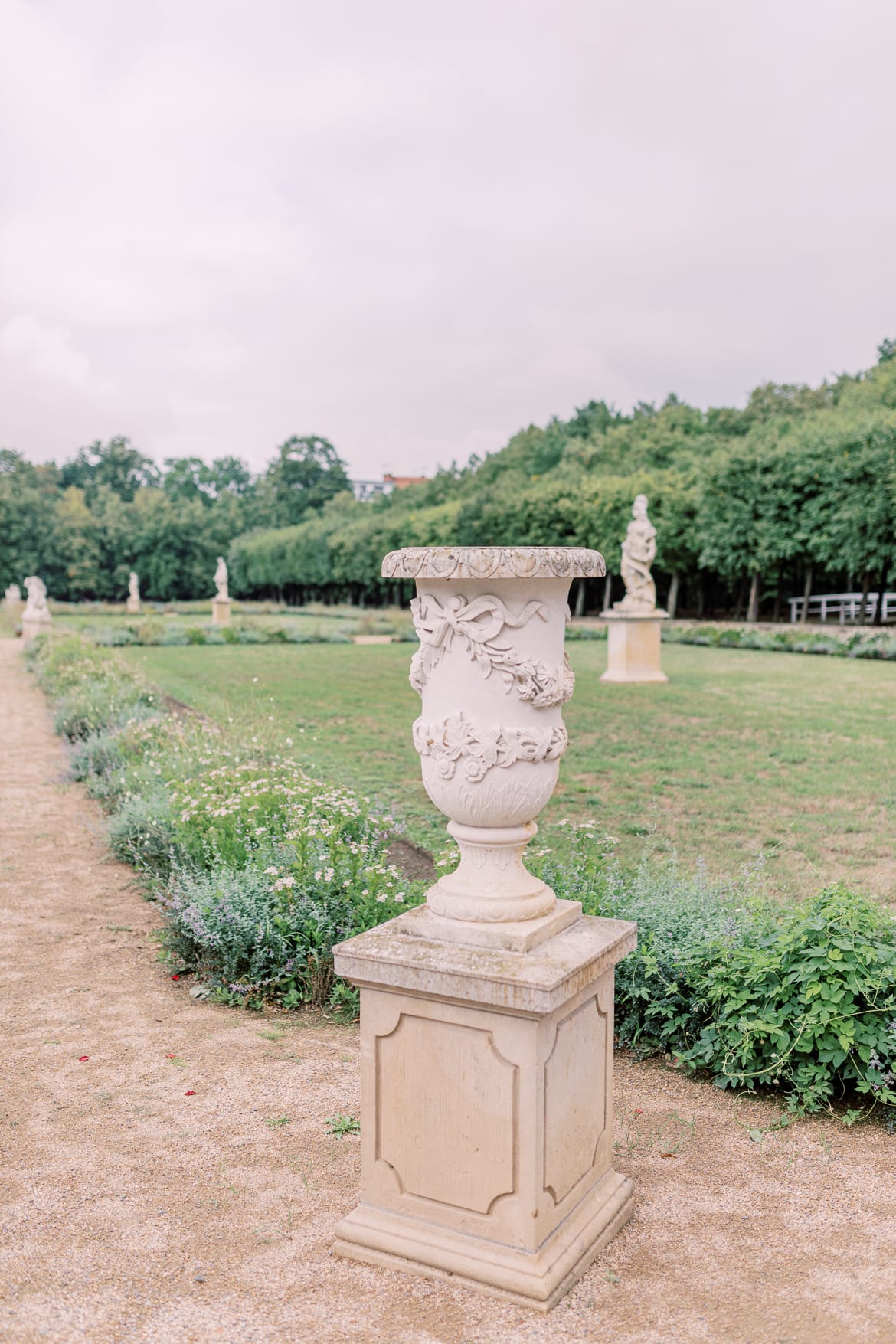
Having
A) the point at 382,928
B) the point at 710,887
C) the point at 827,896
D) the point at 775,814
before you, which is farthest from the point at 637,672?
the point at 382,928

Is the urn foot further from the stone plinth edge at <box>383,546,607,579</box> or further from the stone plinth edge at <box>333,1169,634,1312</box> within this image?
the stone plinth edge at <box>333,1169,634,1312</box>

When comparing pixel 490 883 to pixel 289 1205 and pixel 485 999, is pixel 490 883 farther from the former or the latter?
pixel 289 1205

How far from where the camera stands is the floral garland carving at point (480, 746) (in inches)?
107

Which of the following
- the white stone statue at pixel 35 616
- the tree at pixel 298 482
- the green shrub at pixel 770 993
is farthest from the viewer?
the tree at pixel 298 482

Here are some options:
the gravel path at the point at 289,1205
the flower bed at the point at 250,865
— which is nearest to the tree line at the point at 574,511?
the flower bed at the point at 250,865

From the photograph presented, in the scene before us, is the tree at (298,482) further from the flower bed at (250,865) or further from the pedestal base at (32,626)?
the flower bed at (250,865)

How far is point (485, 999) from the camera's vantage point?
2.62 meters

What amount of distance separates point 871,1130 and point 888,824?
14.5 feet

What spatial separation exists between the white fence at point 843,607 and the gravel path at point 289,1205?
2907 centimetres

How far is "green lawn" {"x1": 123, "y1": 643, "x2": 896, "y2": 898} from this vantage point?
7.09 m

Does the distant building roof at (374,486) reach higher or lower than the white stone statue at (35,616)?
higher

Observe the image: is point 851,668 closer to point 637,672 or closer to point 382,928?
point 637,672

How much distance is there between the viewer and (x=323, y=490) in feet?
275

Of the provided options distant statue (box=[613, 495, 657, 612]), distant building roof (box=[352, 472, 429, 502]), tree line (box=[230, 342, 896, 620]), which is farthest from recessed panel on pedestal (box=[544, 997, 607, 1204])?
distant building roof (box=[352, 472, 429, 502])
